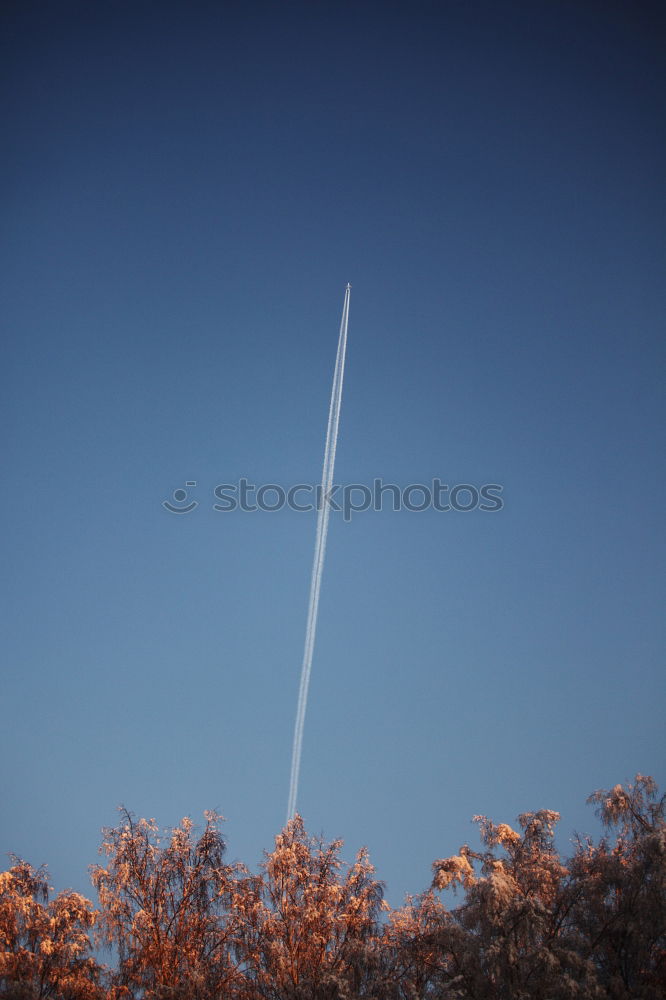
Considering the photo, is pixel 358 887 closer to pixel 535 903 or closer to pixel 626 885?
pixel 535 903

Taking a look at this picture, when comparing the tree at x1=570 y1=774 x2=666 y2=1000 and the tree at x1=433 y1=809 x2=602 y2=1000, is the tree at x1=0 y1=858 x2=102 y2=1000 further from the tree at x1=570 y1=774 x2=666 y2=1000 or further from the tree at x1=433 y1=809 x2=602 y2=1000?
the tree at x1=570 y1=774 x2=666 y2=1000

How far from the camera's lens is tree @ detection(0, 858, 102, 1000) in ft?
70.6

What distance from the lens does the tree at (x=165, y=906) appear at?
2106cm

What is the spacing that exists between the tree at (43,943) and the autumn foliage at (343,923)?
0.04 m

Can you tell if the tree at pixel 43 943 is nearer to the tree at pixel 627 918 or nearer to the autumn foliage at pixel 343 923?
the autumn foliage at pixel 343 923

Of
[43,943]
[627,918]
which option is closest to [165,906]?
[43,943]

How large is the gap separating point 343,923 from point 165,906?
16.7 ft

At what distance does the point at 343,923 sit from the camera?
22.0 metres

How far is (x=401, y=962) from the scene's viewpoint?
64.9ft

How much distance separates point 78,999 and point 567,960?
44.1ft

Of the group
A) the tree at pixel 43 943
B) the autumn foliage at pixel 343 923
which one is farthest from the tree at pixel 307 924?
the tree at pixel 43 943

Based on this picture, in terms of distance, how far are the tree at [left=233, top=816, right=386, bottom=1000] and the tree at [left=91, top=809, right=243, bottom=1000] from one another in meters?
0.73

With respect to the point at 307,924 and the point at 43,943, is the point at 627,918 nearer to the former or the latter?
the point at 307,924

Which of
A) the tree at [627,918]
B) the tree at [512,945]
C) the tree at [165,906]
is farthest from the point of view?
the tree at [165,906]
